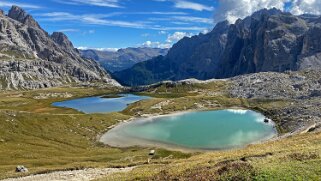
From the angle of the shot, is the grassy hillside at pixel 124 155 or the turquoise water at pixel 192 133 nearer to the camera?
the grassy hillside at pixel 124 155

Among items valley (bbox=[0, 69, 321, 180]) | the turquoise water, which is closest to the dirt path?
valley (bbox=[0, 69, 321, 180])

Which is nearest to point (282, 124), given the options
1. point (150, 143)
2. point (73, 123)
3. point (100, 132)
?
point (150, 143)

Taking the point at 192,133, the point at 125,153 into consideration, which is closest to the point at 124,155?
the point at 125,153

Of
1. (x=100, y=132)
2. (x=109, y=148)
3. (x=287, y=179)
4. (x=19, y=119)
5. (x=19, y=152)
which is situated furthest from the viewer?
(x=100, y=132)

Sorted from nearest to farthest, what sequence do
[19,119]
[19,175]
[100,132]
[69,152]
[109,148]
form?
1. [19,175]
2. [69,152]
3. [109,148]
4. [19,119]
5. [100,132]

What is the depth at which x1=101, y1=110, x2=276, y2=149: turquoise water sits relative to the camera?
13788 cm

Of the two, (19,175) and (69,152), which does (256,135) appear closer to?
(69,152)

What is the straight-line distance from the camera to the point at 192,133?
519 feet

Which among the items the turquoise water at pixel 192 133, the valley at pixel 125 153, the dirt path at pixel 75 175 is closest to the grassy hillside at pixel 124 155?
the valley at pixel 125 153

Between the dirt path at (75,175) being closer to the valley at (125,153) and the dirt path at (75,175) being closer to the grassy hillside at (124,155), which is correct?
the valley at (125,153)

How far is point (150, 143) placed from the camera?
138 metres

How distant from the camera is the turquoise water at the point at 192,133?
138 meters

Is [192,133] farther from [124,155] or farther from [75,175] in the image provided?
[75,175]

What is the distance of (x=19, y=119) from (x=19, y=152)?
50.5m
